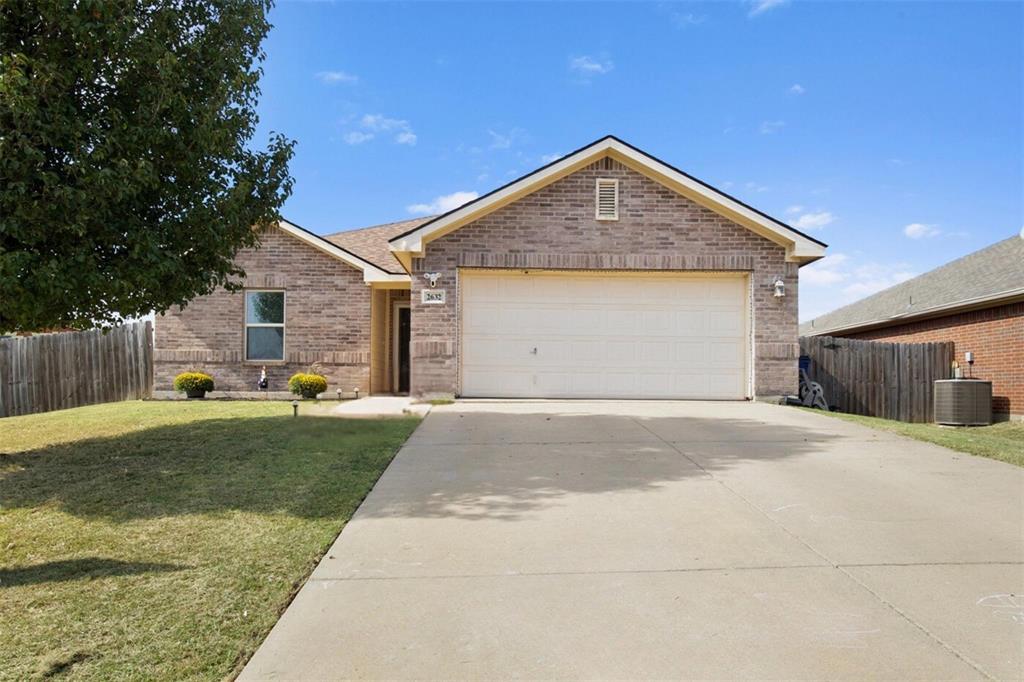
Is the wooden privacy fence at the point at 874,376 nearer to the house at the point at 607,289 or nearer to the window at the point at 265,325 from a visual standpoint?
the house at the point at 607,289

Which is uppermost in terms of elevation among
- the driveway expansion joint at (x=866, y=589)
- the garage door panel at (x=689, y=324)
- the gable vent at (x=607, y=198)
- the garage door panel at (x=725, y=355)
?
the gable vent at (x=607, y=198)

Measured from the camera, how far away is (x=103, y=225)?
6.81 meters

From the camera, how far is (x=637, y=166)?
1260 centimetres

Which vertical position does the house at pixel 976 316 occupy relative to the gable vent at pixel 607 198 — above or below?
below

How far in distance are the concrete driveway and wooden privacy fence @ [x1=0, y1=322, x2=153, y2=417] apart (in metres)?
11.3

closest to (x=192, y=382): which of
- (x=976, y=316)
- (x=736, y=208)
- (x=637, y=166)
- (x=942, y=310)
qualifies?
(x=637, y=166)

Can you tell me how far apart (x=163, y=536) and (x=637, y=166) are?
410 inches

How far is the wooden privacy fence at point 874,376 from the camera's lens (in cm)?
1524

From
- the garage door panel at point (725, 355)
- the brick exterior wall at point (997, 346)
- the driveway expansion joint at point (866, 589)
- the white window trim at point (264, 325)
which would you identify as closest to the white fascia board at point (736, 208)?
the garage door panel at point (725, 355)

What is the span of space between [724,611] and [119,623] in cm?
301

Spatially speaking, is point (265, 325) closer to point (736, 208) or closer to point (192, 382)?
point (192, 382)

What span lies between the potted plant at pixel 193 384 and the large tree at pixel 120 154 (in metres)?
6.65

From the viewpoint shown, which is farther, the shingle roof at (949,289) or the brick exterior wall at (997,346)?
the shingle roof at (949,289)

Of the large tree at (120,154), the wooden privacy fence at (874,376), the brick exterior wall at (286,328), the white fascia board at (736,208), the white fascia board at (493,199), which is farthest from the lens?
the brick exterior wall at (286,328)
